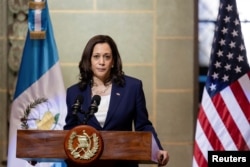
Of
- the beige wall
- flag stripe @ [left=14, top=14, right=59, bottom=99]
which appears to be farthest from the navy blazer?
the beige wall

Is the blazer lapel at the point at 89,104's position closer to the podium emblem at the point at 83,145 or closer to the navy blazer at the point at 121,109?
the navy blazer at the point at 121,109

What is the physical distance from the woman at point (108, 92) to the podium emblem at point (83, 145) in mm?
338

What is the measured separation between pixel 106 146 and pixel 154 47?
8.58 feet

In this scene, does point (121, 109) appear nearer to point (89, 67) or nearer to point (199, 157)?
point (89, 67)

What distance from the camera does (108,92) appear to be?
3707mm

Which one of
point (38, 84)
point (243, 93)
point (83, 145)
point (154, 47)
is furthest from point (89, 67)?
point (154, 47)

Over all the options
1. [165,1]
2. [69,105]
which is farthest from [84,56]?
[165,1]

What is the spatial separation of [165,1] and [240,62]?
0.92 metres

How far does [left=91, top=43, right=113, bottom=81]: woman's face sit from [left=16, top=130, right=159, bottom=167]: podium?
64 centimetres

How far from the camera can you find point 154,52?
566cm

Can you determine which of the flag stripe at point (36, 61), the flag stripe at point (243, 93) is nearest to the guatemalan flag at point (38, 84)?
the flag stripe at point (36, 61)

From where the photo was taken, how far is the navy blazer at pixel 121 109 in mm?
3559

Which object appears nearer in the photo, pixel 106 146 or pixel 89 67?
pixel 106 146

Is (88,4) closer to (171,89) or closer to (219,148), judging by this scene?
(171,89)
